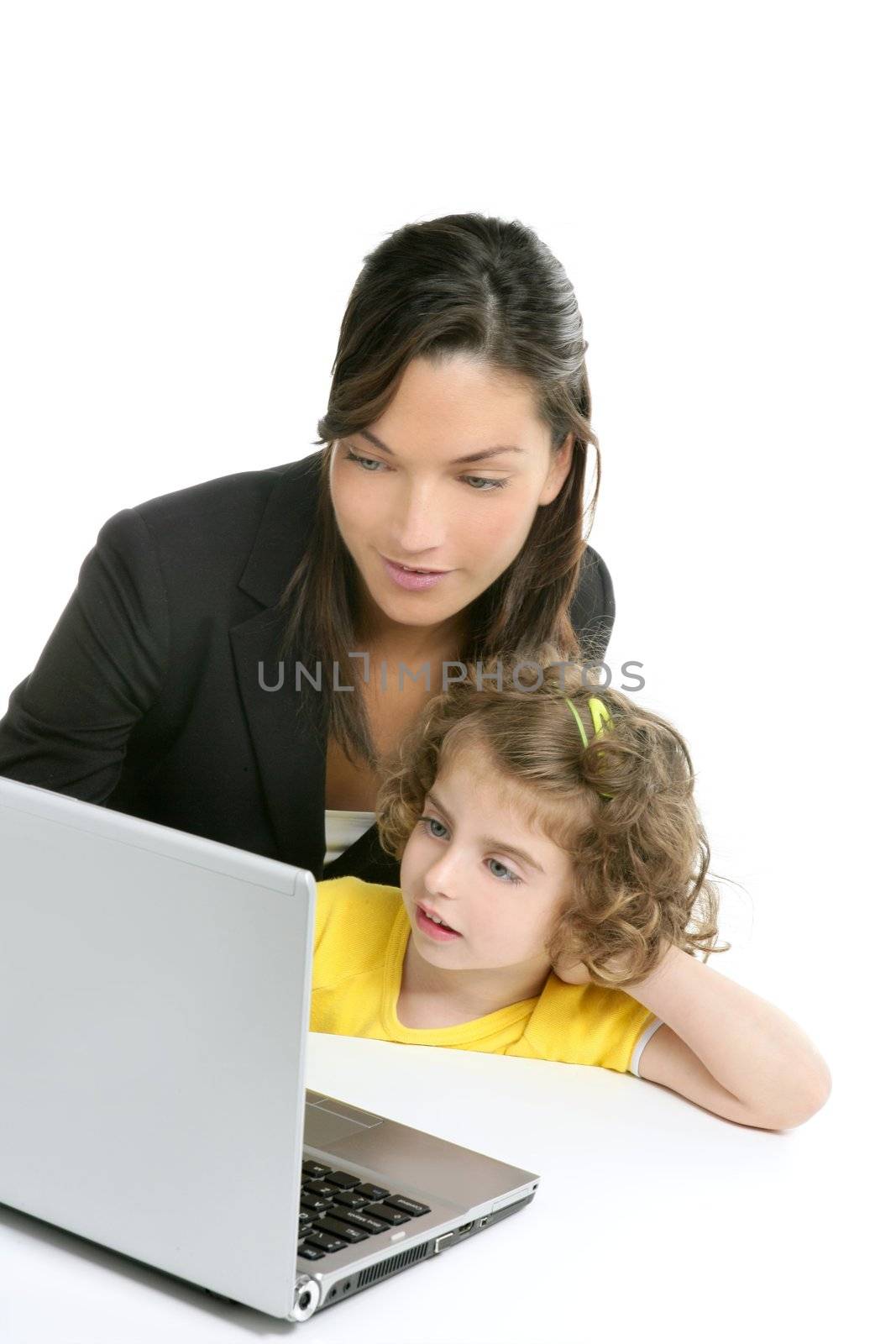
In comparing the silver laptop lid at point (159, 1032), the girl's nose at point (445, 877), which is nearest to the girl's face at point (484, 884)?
the girl's nose at point (445, 877)

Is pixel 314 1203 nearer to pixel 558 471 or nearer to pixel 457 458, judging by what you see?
pixel 457 458

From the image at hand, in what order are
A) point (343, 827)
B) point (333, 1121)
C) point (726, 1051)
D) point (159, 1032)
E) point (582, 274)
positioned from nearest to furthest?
point (159, 1032)
point (333, 1121)
point (726, 1051)
point (343, 827)
point (582, 274)

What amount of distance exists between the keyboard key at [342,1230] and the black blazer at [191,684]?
2.90 ft

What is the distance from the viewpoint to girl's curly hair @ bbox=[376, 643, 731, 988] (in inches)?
62.8

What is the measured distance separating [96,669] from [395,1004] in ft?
1.71

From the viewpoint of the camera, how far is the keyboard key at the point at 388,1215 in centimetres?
111

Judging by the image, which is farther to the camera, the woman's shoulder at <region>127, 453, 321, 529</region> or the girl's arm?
the woman's shoulder at <region>127, 453, 321, 529</region>

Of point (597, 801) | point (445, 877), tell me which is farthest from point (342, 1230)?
point (597, 801)

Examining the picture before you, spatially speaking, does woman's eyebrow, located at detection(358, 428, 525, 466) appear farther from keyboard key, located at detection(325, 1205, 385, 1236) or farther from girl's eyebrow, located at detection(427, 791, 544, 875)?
keyboard key, located at detection(325, 1205, 385, 1236)

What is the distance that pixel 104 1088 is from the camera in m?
1.03

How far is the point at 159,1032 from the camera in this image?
3.27 feet

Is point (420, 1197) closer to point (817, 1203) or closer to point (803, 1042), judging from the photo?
point (817, 1203)

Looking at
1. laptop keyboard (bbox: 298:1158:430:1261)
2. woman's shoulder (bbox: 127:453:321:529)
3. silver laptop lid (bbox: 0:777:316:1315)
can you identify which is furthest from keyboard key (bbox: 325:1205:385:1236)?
woman's shoulder (bbox: 127:453:321:529)

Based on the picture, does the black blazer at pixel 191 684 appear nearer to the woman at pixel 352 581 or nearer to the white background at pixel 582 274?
the woman at pixel 352 581
